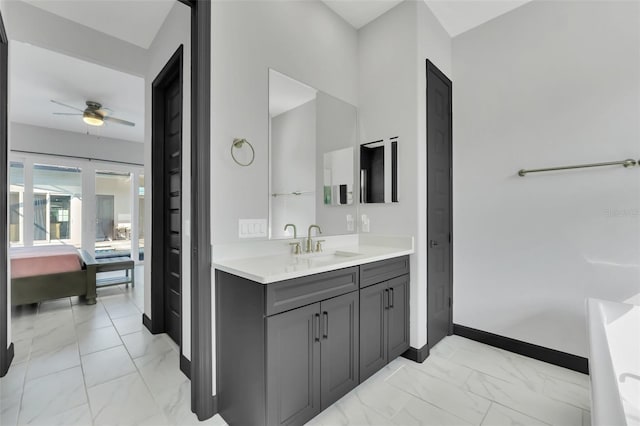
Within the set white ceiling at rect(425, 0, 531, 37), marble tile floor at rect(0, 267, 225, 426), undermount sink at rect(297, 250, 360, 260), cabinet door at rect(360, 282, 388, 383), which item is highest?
white ceiling at rect(425, 0, 531, 37)

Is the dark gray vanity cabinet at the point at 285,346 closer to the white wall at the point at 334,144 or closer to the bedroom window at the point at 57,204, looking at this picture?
the white wall at the point at 334,144

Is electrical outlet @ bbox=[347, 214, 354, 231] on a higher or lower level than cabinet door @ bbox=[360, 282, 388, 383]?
higher

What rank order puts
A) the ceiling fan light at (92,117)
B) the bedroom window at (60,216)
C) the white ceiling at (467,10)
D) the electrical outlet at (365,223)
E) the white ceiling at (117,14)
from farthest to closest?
the bedroom window at (60,216) < the ceiling fan light at (92,117) < the electrical outlet at (365,223) < the white ceiling at (467,10) < the white ceiling at (117,14)

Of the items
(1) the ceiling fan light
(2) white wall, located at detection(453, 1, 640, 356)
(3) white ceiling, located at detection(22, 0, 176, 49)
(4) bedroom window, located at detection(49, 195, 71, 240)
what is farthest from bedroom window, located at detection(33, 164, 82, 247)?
(2) white wall, located at detection(453, 1, 640, 356)

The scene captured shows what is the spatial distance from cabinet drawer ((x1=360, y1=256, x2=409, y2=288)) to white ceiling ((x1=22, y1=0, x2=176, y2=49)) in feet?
8.15

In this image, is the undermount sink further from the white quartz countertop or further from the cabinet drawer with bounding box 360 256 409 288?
the cabinet drawer with bounding box 360 256 409 288

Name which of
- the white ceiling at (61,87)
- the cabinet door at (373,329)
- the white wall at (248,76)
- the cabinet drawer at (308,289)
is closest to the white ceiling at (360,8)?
the white wall at (248,76)

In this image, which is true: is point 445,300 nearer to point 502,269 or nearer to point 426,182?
point 502,269

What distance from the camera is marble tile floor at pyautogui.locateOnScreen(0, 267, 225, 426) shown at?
5.61 feet

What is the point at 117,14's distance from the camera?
7.89 ft

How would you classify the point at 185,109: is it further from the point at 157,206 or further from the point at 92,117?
the point at 92,117

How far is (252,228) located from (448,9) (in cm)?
246

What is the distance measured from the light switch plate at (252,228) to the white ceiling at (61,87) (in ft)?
9.44

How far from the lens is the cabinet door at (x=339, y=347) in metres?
1.65
